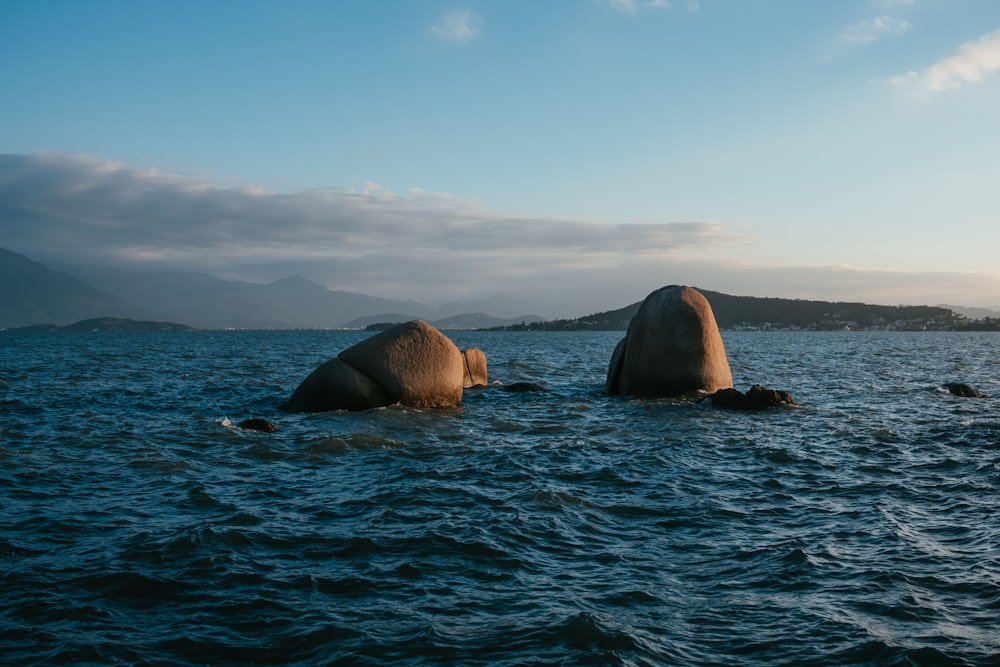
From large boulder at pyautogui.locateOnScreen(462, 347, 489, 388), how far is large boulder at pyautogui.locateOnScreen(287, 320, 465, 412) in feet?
20.0

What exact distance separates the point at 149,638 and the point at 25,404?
1916cm

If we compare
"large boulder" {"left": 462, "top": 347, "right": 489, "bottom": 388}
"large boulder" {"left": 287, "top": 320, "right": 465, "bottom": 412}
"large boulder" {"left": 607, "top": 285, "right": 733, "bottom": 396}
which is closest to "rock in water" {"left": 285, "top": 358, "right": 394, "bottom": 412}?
"large boulder" {"left": 287, "top": 320, "right": 465, "bottom": 412}

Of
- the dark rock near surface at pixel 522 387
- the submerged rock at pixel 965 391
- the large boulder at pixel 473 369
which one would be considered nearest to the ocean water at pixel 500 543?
the submerged rock at pixel 965 391

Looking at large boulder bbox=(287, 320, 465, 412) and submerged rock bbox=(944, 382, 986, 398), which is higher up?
large boulder bbox=(287, 320, 465, 412)

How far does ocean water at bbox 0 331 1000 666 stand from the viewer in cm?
647

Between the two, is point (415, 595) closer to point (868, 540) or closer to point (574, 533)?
point (574, 533)

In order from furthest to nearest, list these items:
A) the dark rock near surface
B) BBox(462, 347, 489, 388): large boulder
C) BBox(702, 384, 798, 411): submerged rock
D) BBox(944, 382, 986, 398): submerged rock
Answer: BBox(462, 347, 489, 388): large boulder
the dark rock near surface
BBox(944, 382, 986, 398): submerged rock
BBox(702, 384, 798, 411): submerged rock

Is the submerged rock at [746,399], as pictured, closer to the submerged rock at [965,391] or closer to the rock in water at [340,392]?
the submerged rock at [965,391]

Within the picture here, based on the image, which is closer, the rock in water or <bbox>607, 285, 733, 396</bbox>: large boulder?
the rock in water

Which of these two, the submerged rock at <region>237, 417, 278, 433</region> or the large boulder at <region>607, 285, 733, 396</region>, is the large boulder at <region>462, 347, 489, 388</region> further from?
the submerged rock at <region>237, 417, 278, 433</region>

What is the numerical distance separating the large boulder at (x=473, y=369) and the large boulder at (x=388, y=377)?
609 cm

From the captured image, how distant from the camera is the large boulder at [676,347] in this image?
76.8 ft

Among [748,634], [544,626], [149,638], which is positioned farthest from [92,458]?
[748,634]

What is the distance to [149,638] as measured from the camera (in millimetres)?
6473
